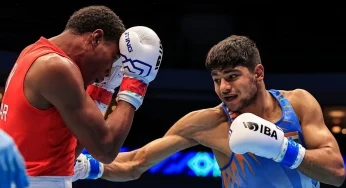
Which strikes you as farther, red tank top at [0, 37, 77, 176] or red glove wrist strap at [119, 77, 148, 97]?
red glove wrist strap at [119, 77, 148, 97]

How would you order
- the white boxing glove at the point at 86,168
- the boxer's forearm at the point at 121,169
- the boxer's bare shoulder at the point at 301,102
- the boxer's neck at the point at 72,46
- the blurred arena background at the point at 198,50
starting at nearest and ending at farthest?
the boxer's neck at the point at 72,46 < the white boxing glove at the point at 86,168 < the boxer's bare shoulder at the point at 301,102 < the boxer's forearm at the point at 121,169 < the blurred arena background at the point at 198,50

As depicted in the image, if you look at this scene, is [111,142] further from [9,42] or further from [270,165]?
[9,42]

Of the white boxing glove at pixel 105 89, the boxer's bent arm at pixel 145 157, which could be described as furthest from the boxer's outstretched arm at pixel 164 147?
the white boxing glove at pixel 105 89

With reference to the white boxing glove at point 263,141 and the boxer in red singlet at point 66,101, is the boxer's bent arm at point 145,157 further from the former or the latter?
the boxer in red singlet at point 66,101

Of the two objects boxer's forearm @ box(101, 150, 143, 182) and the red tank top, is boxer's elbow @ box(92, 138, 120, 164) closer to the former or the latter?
the red tank top

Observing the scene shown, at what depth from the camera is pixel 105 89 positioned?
2900 millimetres

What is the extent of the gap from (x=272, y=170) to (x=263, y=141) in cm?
44

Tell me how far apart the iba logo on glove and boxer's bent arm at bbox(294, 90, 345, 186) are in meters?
0.24

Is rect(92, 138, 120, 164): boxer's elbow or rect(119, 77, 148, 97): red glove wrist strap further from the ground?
rect(119, 77, 148, 97): red glove wrist strap

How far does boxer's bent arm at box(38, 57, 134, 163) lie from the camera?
2240 mm

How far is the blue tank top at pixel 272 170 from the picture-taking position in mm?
3117

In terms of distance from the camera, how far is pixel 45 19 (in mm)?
9414

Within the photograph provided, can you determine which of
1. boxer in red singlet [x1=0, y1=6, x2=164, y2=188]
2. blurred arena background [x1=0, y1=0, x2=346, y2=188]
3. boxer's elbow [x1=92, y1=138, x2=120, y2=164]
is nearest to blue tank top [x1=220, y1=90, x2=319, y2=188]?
boxer in red singlet [x1=0, y1=6, x2=164, y2=188]

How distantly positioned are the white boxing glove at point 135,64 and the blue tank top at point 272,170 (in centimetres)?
90
